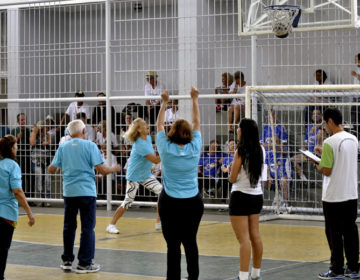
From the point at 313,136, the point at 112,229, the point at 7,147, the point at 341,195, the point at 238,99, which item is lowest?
the point at 112,229

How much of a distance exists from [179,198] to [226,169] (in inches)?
258

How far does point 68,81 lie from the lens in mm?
15867

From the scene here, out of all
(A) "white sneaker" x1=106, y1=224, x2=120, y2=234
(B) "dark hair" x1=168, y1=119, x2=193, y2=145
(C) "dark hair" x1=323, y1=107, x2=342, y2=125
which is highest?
(C) "dark hair" x1=323, y1=107, x2=342, y2=125

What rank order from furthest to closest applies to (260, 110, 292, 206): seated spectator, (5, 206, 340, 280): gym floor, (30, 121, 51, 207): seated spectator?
(30, 121, 51, 207): seated spectator, (260, 110, 292, 206): seated spectator, (5, 206, 340, 280): gym floor

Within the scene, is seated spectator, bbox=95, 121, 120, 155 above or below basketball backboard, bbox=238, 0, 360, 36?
below

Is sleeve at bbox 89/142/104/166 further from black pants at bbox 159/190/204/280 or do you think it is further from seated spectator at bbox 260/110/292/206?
seated spectator at bbox 260/110/292/206

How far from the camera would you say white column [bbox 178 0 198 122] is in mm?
14555

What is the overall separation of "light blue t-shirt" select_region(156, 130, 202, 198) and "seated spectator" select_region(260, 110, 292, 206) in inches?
236

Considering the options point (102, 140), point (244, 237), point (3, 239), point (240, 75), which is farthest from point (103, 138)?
point (244, 237)

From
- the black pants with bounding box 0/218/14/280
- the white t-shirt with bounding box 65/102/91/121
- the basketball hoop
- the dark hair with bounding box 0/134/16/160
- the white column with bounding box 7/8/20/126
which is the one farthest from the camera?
the white column with bounding box 7/8/20/126

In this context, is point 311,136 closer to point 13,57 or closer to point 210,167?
point 210,167

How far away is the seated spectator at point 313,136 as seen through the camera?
13.3m

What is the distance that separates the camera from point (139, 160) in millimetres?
11844

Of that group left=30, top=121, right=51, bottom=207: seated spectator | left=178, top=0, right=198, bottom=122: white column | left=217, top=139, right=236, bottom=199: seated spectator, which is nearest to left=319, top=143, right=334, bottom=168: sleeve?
left=217, top=139, right=236, bottom=199: seated spectator
